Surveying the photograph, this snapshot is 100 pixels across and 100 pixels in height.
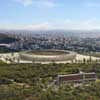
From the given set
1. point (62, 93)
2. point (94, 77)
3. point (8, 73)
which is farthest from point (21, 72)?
point (62, 93)

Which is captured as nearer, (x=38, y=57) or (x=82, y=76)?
(x=82, y=76)

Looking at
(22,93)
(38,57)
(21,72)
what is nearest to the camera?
(22,93)

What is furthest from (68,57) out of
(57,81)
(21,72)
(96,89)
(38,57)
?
(96,89)

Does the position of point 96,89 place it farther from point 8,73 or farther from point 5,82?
point 8,73

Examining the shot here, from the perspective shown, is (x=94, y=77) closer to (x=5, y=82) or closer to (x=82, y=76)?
(x=82, y=76)

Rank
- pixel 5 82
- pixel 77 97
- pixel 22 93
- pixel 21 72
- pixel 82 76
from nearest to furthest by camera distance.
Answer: pixel 77 97, pixel 22 93, pixel 5 82, pixel 82 76, pixel 21 72

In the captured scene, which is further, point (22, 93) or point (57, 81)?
point (57, 81)

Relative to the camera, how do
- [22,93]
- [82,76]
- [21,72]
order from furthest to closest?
[21,72]
[82,76]
[22,93]

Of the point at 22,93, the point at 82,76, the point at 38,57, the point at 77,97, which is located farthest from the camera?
the point at 38,57

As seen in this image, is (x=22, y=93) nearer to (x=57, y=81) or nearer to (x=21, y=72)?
(x=57, y=81)

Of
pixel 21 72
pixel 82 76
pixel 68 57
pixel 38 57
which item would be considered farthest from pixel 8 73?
pixel 68 57
